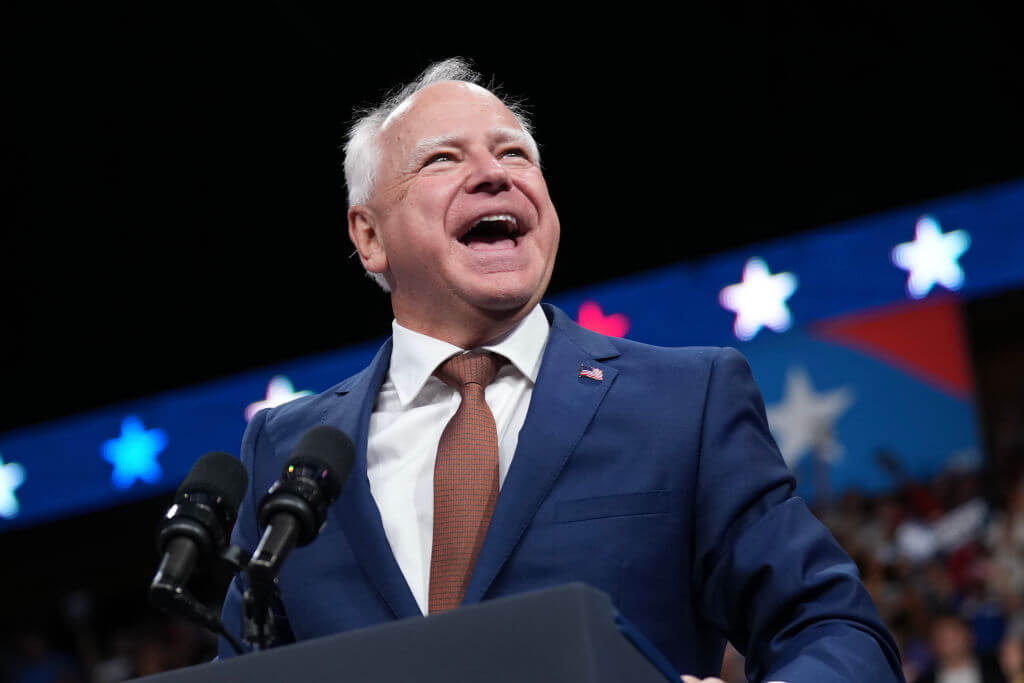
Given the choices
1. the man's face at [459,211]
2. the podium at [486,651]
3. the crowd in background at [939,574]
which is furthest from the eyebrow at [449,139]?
the crowd in background at [939,574]

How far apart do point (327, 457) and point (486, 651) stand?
274mm

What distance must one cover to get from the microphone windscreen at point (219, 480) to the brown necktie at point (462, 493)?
0.27 meters

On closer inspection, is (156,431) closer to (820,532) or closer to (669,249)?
(669,249)

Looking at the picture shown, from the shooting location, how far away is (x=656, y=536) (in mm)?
1235

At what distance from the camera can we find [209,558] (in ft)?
3.21

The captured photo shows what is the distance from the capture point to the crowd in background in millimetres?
3719

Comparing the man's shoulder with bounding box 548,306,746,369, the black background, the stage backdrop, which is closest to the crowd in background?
the stage backdrop

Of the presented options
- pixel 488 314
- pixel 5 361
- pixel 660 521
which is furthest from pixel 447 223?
pixel 5 361

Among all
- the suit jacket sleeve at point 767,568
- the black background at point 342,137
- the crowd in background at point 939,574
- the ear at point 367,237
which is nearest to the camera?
the suit jacket sleeve at point 767,568

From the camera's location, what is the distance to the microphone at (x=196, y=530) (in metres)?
0.93

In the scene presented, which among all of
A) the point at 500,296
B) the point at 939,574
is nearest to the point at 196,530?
the point at 500,296

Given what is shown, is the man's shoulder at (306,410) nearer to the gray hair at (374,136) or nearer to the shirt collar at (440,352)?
the shirt collar at (440,352)

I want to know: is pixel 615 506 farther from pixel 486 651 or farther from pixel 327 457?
pixel 486 651

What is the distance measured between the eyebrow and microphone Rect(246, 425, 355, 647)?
1.90 feet
